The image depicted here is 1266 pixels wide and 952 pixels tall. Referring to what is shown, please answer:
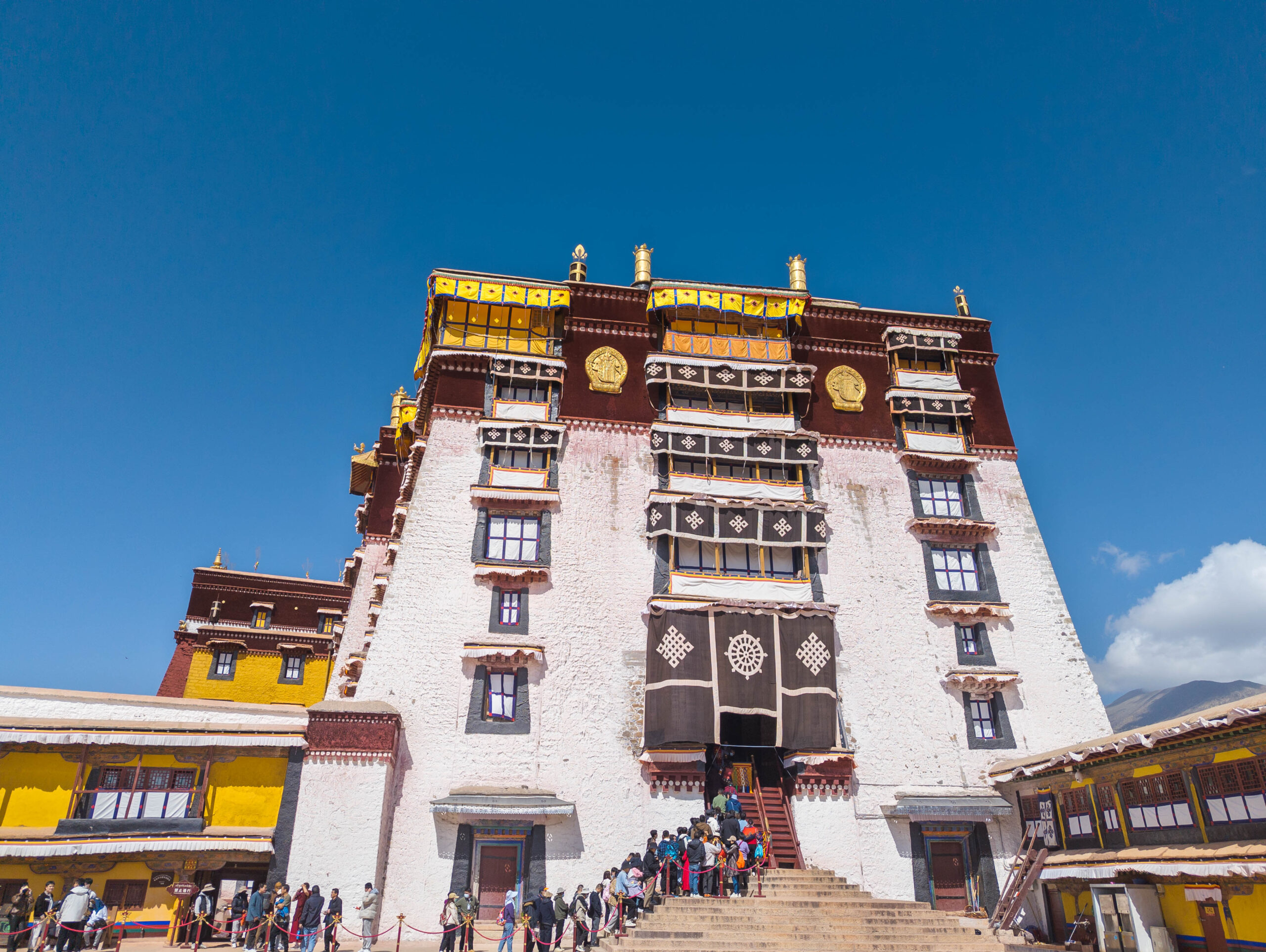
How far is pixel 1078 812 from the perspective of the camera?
19.3 metres

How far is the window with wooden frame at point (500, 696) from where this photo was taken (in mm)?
22062

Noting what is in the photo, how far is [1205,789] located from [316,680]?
Result: 34.1m

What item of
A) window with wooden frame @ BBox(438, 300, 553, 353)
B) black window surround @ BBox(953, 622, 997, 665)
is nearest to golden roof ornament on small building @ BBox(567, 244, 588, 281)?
window with wooden frame @ BBox(438, 300, 553, 353)

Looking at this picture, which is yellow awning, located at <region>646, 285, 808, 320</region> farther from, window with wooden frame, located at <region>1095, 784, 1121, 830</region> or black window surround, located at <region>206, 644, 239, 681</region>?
black window surround, located at <region>206, 644, 239, 681</region>

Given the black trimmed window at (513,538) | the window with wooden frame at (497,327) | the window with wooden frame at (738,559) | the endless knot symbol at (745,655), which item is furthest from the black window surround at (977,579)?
the window with wooden frame at (497,327)

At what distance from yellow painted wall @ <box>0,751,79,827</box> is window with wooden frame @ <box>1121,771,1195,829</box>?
22.8 m

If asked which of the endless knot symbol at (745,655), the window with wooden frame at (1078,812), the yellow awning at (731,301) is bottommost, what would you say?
the window with wooden frame at (1078,812)

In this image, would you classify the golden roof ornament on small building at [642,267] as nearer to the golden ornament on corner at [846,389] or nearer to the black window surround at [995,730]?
the golden ornament on corner at [846,389]

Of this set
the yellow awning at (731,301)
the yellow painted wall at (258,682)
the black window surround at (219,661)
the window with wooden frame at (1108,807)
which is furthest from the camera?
the black window surround at (219,661)

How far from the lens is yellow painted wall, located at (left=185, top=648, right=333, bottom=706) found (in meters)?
37.0

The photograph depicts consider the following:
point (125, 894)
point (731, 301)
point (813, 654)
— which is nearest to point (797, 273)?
point (731, 301)

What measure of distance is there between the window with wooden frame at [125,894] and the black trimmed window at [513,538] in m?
10.9

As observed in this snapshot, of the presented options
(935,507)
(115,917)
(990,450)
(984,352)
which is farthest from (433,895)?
(984,352)

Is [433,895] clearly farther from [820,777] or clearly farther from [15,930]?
[820,777]
